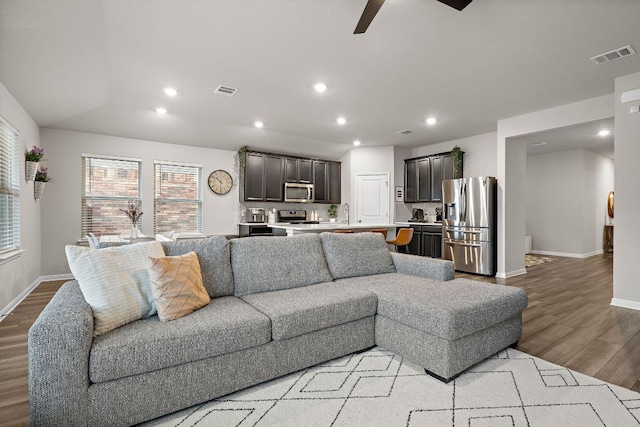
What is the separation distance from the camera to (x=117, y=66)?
341 centimetres

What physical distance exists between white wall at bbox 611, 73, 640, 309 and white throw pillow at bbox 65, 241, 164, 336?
4828 millimetres

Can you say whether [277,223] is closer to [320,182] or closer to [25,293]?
[320,182]

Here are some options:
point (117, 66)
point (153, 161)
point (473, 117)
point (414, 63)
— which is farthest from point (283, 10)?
point (153, 161)

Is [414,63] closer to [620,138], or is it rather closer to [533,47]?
[533,47]

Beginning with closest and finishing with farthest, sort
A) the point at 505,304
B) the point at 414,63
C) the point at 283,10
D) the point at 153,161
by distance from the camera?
the point at 505,304, the point at 283,10, the point at 414,63, the point at 153,161

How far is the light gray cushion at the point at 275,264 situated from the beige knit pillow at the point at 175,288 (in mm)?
416

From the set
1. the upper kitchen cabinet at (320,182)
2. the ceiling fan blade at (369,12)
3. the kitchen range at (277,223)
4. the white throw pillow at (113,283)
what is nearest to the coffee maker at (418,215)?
the kitchen range at (277,223)

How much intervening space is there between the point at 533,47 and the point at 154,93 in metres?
4.29

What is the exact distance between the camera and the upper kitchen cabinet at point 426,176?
6.89 m

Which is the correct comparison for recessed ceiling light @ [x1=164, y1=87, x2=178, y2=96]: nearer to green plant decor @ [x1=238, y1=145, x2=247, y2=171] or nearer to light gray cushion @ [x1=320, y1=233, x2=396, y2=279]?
green plant decor @ [x1=238, y1=145, x2=247, y2=171]

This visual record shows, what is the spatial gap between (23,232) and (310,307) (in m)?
4.22

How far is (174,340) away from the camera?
5.47 feet

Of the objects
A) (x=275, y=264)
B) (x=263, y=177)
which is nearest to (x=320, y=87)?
(x=275, y=264)

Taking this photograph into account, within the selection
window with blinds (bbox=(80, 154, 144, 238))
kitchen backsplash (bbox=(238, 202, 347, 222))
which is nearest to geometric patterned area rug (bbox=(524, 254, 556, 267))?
kitchen backsplash (bbox=(238, 202, 347, 222))
